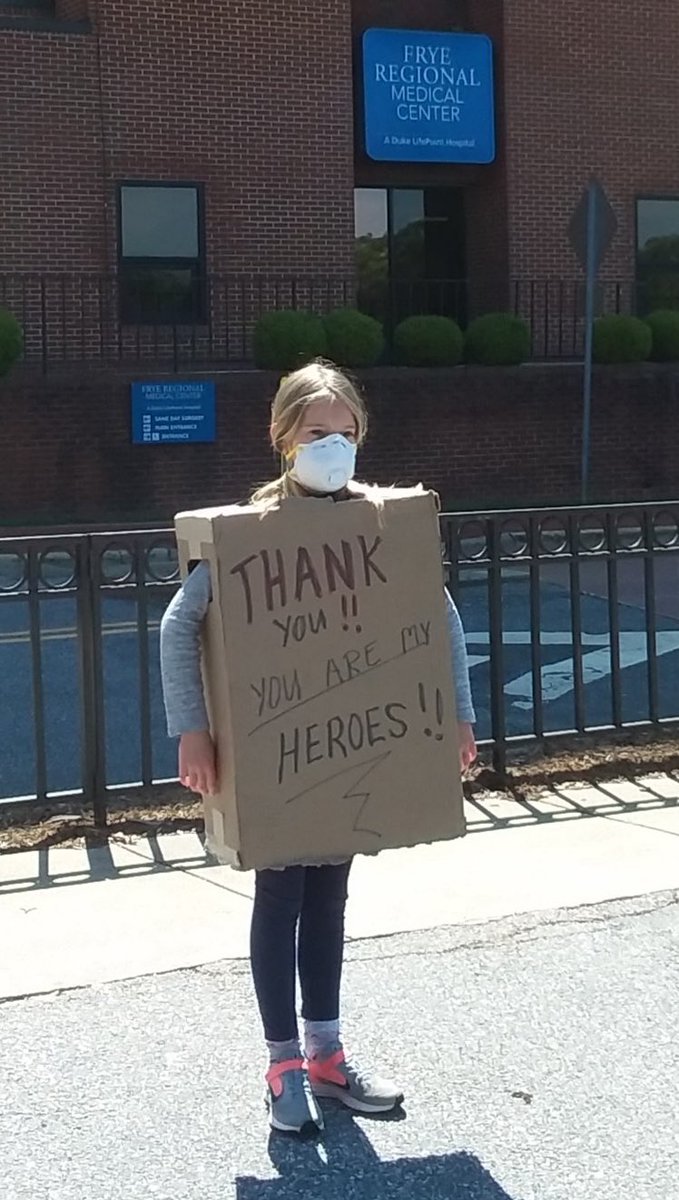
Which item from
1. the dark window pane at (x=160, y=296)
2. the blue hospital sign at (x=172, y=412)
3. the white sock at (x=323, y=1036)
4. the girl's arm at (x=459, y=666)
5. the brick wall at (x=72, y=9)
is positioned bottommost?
the white sock at (x=323, y=1036)

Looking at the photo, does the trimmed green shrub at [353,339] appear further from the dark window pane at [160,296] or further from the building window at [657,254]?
the building window at [657,254]

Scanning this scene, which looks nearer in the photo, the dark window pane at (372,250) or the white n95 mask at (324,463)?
the white n95 mask at (324,463)

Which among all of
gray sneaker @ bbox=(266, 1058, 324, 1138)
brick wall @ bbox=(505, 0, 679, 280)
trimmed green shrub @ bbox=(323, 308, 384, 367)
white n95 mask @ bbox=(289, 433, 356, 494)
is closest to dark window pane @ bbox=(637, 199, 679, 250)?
brick wall @ bbox=(505, 0, 679, 280)

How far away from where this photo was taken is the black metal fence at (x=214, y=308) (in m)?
17.1

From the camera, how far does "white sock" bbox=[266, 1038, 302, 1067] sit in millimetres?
3420

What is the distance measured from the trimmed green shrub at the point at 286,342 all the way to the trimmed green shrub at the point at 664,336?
4399mm

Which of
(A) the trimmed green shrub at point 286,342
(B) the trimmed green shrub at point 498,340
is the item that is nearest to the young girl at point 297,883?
(A) the trimmed green shrub at point 286,342

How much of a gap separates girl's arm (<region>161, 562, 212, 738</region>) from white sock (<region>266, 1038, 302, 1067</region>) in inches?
28.7

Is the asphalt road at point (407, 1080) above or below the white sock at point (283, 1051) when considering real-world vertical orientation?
below

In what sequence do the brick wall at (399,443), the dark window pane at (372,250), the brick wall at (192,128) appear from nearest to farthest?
the brick wall at (399,443) < the brick wall at (192,128) < the dark window pane at (372,250)

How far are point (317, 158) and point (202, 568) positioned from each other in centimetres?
1613

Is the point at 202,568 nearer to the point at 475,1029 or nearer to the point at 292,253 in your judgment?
the point at 475,1029

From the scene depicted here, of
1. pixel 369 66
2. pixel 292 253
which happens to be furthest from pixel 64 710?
pixel 369 66

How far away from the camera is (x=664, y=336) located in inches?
728
